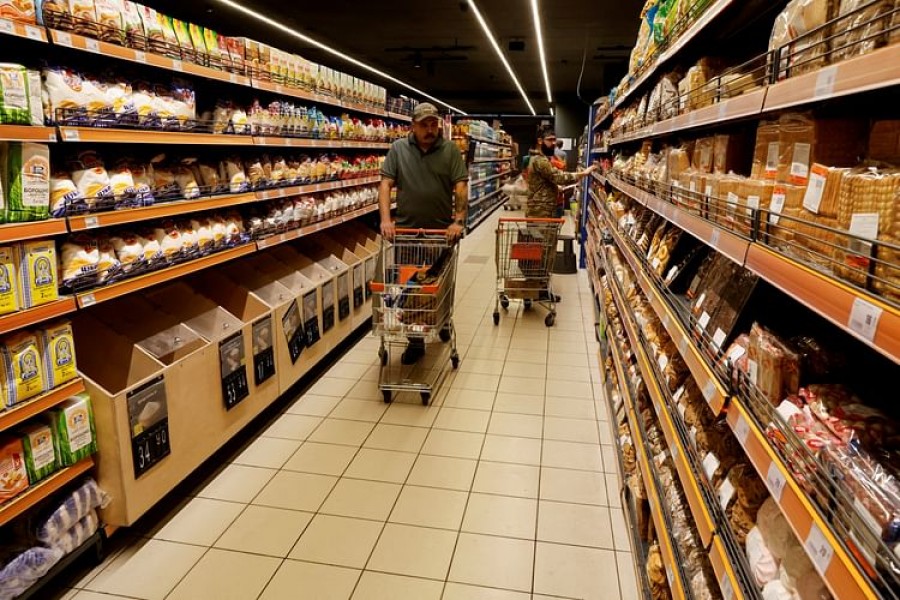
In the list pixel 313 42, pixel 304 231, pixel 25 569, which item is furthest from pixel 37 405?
pixel 313 42

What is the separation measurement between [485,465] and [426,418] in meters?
0.65

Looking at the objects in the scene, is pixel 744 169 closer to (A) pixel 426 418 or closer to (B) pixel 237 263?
(A) pixel 426 418

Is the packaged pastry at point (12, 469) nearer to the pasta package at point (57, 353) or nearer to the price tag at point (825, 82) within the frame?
the pasta package at point (57, 353)

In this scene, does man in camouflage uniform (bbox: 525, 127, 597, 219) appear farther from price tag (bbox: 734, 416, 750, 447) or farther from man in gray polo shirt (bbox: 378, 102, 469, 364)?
price tag (bbox: 734, 416, 750, 447)

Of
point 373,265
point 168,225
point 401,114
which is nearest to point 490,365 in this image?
point 373,265

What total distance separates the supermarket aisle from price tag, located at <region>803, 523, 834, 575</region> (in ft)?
4.87

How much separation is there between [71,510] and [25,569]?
0.73ft

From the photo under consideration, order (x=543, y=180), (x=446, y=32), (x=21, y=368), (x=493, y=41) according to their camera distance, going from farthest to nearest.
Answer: (x=493, y=41), (x=446, y=32), (x=543, y=180), (x=21, y=368)

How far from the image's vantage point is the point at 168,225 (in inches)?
115

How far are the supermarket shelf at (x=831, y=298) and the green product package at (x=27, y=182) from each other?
223 cm

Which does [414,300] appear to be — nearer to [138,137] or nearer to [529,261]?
Result: [138,137]

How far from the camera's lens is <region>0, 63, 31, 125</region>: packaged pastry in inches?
73.0

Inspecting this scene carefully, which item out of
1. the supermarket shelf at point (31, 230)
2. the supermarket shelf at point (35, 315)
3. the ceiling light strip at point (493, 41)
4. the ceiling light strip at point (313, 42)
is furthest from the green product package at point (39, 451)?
the ceiling light strip at point (313, 42)

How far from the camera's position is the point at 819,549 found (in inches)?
35.5
